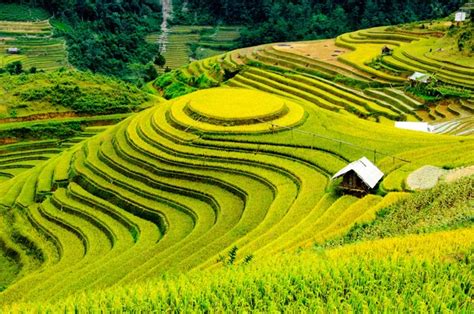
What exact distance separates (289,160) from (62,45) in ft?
129

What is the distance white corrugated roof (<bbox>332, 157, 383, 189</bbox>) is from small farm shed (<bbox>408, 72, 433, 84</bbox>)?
55.5 feet

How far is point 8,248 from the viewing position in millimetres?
18594

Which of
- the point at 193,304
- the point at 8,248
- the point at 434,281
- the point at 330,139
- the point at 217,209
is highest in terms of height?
the point at 434,281

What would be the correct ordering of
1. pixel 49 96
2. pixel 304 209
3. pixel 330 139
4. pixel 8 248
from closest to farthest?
pixel 304 209 < pixel 8 248 < pixel 330 139 < pixel 49 96

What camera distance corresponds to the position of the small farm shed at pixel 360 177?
15.4 meters

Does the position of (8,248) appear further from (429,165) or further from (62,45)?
(62,45)

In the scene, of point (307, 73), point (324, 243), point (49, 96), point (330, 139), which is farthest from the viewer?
point (307, 73)

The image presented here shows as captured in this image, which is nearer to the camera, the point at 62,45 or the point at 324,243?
the point at 324,243

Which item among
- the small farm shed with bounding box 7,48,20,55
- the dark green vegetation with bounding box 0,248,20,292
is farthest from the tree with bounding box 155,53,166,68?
the dark green vegetation with bounding box 0,248,20,292

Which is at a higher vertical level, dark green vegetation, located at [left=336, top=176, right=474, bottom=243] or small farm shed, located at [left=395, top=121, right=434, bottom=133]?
dark green vegetation, located at [left=336, top=176, right=474, bottom=243]

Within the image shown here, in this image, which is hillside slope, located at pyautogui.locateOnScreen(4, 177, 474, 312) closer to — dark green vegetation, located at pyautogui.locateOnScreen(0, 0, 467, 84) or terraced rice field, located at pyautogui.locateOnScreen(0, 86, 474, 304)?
terraced rice field, located at pyautogui.locateOnScreen(0, 86, 474, 304)

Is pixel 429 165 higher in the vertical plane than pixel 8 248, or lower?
higher

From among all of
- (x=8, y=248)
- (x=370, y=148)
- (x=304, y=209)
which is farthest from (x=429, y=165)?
(x=8, y=248)

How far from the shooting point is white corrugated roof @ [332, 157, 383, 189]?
605 inches
